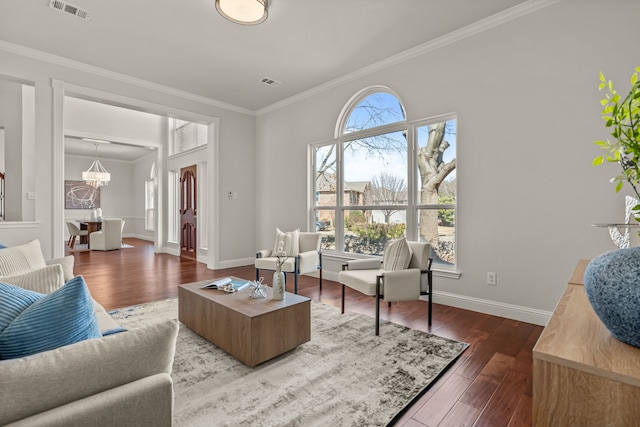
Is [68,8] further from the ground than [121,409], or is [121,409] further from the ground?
[68,8]

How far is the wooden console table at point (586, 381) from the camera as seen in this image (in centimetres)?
64

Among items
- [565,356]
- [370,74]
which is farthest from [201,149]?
[565,356]

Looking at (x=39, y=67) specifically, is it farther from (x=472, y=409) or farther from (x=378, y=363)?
(x=472, y=409)

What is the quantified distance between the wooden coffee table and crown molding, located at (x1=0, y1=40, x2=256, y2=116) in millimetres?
3588

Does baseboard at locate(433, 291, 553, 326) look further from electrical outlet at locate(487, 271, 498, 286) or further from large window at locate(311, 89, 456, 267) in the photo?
large window at locate(311, 89, 456, 267)

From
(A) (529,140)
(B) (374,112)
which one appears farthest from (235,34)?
(A) (529,140)

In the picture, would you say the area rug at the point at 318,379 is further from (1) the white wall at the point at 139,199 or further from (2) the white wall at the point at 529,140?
(1) the white wall at the point at 139,199

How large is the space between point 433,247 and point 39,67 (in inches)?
207

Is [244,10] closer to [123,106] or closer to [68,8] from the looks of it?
[68,8]

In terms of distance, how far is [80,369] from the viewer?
0.82 meters

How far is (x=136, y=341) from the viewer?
909 mm

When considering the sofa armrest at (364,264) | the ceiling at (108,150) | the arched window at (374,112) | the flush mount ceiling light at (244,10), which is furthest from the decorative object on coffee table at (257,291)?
the ceiling at (108,150)

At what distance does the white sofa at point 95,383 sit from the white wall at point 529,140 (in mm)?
3141

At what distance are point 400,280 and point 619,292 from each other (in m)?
2.07
